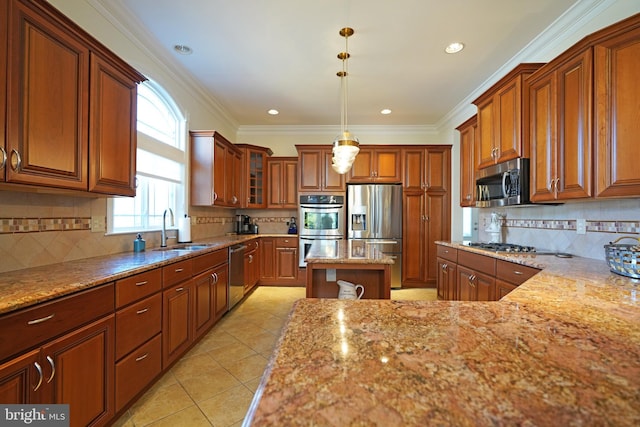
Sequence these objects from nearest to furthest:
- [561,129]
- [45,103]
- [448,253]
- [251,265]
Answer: [45,103]
[561,129]
[448,253]
[251,265]

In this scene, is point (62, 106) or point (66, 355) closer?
point (66, 355)

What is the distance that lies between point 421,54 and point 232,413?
11.7 ft

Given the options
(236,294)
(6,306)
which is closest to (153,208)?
(236,294)

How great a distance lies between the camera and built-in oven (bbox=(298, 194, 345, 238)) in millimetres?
4652

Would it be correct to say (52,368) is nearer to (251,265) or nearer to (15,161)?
(15,161)

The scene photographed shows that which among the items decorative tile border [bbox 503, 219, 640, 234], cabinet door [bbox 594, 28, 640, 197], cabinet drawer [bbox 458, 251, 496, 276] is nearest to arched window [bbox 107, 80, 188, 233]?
cabinet drawer [bbox 458, 251, 496, 276]

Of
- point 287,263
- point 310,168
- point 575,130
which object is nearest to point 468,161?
point 575,130

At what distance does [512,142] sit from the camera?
8.43ft

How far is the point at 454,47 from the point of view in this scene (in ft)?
9.29

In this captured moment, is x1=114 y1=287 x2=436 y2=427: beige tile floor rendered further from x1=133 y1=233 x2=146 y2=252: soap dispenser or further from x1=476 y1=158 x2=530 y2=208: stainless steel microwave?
x1=476 y1=158 x2=530 y2=208: stainless steel microwave

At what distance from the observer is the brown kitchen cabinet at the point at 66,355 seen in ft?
3.53

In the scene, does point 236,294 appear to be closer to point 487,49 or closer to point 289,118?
point 289,118

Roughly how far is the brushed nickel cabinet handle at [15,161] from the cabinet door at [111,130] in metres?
0.39

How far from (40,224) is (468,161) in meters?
4.08
